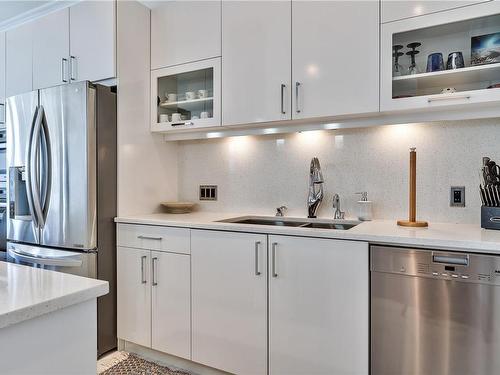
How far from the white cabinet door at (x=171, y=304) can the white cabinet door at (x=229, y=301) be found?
6cm

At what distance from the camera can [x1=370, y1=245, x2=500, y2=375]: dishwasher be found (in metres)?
1.36

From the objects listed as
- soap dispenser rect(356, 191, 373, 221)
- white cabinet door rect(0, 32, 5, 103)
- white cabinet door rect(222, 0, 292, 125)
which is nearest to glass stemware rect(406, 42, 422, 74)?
white cabinet door rect(222, 0, 292, 125)

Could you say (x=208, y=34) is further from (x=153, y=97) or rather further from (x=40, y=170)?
(x=40, y=170)

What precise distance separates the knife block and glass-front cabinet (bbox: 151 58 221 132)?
1.58m

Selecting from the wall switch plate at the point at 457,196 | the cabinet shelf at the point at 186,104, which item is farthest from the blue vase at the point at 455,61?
the cabinet shelf at the point at 186,104

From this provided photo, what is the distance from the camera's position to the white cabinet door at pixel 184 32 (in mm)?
2305

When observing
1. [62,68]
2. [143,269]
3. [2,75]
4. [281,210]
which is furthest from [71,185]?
[2,75]

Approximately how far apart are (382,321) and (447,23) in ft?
4.82

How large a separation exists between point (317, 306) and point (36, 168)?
2.06 metres

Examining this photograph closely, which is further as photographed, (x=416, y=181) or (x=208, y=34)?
(x=208, y=34)

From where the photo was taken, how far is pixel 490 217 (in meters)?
1.65

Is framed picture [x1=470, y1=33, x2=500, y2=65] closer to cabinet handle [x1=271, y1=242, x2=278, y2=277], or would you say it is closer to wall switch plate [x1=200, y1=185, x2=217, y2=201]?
cabinet handle [x1=271, y1=242, x2=278, y2=277]

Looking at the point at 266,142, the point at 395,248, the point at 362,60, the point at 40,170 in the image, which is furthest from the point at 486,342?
the point at 40,170

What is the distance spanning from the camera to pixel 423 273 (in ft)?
4.78
